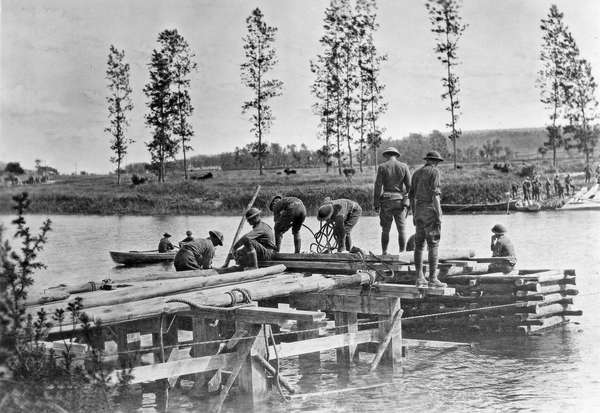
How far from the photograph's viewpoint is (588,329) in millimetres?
15273

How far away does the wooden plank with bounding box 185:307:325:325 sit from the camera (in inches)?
368

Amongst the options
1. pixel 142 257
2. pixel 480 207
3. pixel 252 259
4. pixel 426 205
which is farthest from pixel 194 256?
pixel 480 207

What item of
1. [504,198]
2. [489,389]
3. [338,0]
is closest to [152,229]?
[338,0]

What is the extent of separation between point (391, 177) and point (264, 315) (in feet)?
17.4

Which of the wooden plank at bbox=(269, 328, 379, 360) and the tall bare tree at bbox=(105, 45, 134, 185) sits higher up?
the tall bare tree at bbox=(105, 45, 134, 185)

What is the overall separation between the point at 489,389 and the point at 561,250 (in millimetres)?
20143

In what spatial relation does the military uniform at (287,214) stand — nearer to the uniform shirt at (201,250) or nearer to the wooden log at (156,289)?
the uniform shirt at (201,250)

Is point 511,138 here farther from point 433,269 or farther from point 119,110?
point 433,269

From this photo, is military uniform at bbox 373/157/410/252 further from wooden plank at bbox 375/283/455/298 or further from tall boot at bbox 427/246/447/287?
wooden plank at bbox 375/283/455/298

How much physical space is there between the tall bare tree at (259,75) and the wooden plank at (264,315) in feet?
119

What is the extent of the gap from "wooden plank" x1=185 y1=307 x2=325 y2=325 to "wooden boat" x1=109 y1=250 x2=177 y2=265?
57.7ft

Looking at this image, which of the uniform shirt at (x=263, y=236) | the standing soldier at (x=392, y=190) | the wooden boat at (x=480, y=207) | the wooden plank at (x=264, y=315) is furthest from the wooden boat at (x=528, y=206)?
the wooden plank at (x=264, y=315)

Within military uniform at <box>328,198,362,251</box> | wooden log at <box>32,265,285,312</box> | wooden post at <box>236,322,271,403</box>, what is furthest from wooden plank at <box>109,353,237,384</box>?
military uniform at <box>328,198,362,251</box>

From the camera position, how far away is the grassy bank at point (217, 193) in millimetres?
46562
